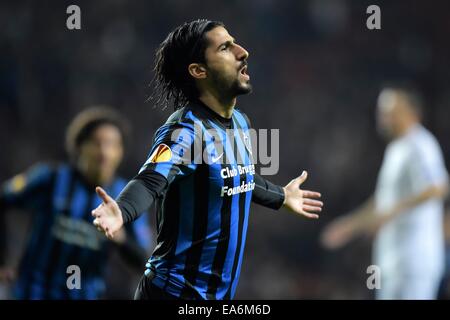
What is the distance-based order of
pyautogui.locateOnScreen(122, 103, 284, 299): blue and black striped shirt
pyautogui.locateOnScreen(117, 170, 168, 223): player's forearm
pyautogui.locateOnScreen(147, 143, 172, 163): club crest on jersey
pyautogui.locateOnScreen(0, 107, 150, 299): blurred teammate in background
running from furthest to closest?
pyautogui.locateOnScreen(0, 107, 150, 299): blurred teammate in background, pyautogui.locateOnScreen(122, 103, 284, 299): blue and black striped shirt, pyautogui.locateOnScreen(147, 143, 172, 163): club crest on jersey, pyautogui.locateOnScreen(117, 170, 168, 223): player's forearm

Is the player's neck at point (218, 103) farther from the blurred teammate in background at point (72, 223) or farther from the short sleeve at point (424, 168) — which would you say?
the short sleeve at point (424, 168)

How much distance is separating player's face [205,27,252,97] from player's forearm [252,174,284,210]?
0.49m

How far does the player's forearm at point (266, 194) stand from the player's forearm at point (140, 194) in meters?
0.73

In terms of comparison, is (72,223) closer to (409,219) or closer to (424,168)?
(409,219)

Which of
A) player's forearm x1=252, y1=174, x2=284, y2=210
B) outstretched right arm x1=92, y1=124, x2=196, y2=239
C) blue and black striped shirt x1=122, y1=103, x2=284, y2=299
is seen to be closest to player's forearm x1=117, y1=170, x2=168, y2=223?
outstretched right arm x1=92, y1=124, x2=196, y2=239

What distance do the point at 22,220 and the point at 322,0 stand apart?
6.14 m

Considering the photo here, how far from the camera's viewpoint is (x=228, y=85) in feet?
12.0

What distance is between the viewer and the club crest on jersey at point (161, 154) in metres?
3.29

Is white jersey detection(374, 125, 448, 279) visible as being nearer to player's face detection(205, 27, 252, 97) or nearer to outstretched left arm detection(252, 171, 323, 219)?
outstretched left arm detection(252, 171, 323, 219)

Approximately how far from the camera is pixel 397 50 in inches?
539

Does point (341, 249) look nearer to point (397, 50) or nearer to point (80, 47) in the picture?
point (397, 50)

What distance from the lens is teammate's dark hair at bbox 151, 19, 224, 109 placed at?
12.2ft

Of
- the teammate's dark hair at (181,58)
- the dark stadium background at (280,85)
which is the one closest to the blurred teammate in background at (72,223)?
the teammate's dark hair at (181,58)

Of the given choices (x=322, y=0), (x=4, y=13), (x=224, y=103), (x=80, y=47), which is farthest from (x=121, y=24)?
(x=224, y=103)
